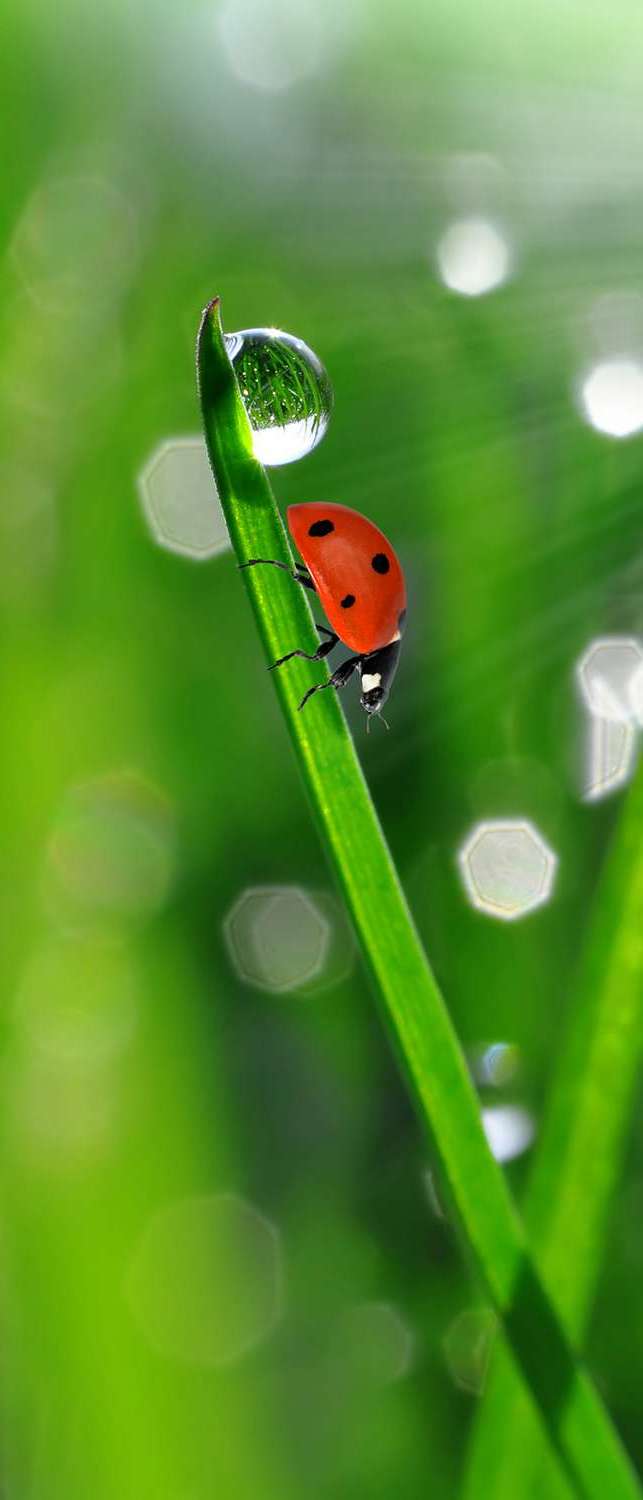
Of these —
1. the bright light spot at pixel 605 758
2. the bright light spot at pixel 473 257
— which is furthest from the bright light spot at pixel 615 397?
the bright light spot at pixel 605 758

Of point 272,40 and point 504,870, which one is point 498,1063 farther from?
point 272,40

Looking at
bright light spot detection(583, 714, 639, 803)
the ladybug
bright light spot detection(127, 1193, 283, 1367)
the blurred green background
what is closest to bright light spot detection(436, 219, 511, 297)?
the blurred green background

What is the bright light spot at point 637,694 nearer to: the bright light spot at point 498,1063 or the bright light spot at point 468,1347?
the bright light spot at point 498,1063

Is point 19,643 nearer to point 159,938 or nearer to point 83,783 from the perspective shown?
point 83,783

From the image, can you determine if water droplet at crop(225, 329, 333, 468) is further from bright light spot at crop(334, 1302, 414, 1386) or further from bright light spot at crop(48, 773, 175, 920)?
bright light spot at crop(334, 1302, 414, 1386)

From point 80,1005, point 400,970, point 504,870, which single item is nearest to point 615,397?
point 504,870
